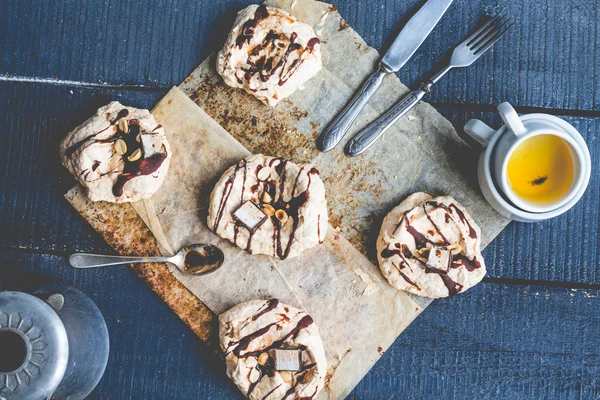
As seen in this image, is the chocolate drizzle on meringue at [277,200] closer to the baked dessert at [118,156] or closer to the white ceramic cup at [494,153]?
the baked dessert at [118,156]

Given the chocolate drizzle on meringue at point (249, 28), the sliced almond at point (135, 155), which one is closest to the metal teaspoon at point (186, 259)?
the sliced almond at point (135, 155)

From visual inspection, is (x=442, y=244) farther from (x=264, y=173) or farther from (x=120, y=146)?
Answer: (x=120, y=146)

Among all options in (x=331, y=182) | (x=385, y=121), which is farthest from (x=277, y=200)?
(x=385, y=121)

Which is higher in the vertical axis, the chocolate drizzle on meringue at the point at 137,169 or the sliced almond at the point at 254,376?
the chocolate drizzle on meringue at the point at 137,169

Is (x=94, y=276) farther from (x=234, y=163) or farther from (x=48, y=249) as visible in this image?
(x=234, y=163)

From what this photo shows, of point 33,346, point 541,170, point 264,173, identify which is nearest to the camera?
point 33,346

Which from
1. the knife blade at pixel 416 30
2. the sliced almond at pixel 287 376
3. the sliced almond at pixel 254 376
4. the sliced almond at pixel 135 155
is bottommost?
the sliced almond at pixel 254 376
